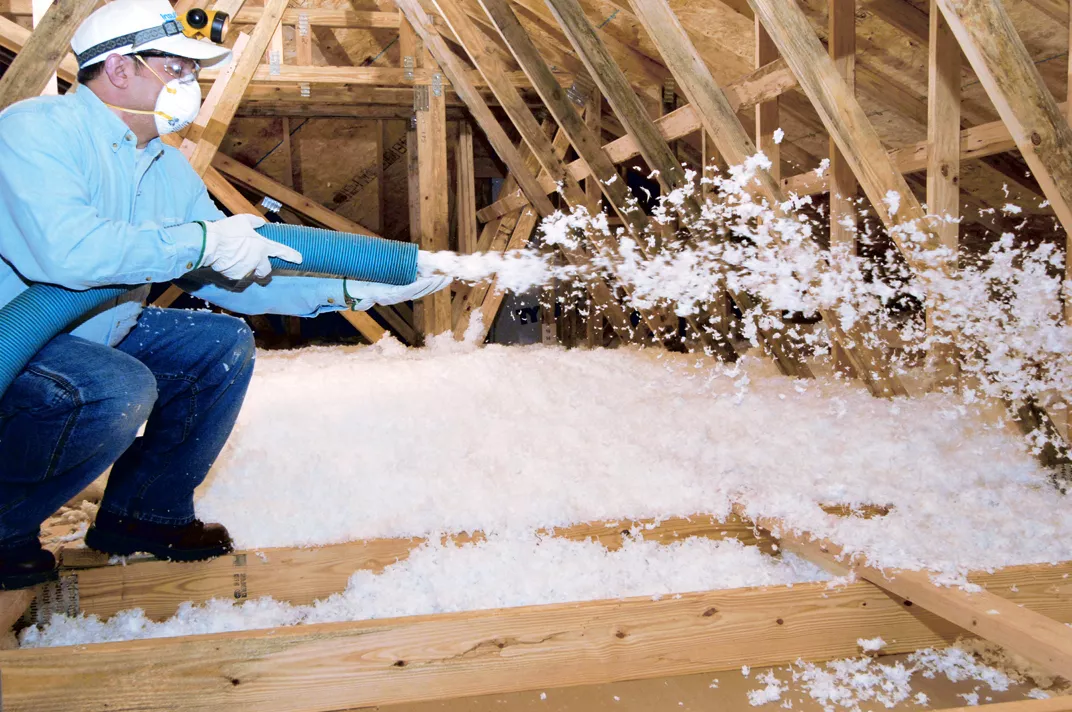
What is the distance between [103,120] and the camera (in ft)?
5.16

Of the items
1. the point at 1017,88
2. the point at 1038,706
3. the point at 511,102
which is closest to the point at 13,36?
the point at 511,102

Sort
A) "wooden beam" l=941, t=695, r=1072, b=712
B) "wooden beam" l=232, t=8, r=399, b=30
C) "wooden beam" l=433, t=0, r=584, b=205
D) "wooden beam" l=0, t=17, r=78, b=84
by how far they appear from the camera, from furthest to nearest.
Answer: "wooden beam" l=232, t=8, r=399, b=30
"wooden beam" l=0, t=17, r=78, b=84
"wooden beam" l=433, t=0, r=584, b=205
"wooden beam" l=941, t=695, r=1072, b=712

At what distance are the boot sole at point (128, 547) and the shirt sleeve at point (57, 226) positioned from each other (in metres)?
0.56

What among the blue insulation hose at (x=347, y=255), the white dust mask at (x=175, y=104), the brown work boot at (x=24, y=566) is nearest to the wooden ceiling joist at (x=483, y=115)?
the blue insulation hose at (x=347, y=255)

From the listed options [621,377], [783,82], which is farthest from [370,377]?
[783,82]

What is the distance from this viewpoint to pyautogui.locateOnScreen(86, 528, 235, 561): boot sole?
1.70m

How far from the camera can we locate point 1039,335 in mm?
2107

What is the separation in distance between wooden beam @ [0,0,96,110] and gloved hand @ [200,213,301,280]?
77 centimetres

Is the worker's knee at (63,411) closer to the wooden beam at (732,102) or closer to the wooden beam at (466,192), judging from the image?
the wooden beam at (732,102)

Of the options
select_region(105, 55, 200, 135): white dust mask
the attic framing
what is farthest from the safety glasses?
the attic framing

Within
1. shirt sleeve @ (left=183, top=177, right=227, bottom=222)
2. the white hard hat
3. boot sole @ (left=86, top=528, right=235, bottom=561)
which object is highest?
the white hard hat

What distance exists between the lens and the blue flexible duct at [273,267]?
1.37 meters

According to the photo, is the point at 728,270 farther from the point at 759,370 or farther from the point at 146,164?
the point at 146,164

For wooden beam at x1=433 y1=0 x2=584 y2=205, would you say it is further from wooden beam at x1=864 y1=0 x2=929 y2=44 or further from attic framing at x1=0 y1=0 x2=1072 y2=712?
wooden beam at x1=864 y1=0 x2=929 y2=44
